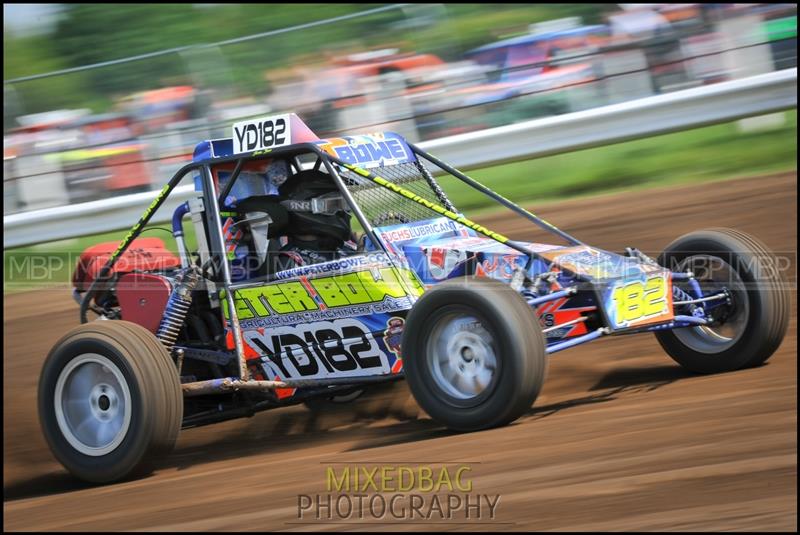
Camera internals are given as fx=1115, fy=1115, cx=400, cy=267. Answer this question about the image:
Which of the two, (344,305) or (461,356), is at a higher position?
(344,305)

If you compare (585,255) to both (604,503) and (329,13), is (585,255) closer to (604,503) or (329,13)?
(604,503)

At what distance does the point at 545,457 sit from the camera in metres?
4.14

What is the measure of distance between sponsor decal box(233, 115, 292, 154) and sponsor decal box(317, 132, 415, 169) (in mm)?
214

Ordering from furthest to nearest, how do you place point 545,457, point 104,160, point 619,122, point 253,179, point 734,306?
point 104,160 < point 619,122 < point 253,179 < point 734,306 < point 545,457

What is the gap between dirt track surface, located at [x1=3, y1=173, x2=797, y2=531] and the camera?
350cm

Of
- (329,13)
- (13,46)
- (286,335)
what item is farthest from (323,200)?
(13,46)


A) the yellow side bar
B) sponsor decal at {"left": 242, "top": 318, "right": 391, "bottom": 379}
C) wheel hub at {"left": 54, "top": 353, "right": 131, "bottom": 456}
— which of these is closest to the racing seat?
sponsor decal at {"left": 242, "top": 318, "right": 391, "bottom": 379}

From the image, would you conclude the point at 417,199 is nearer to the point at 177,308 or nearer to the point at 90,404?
the point at 177,308

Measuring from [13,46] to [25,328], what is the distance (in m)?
7.34

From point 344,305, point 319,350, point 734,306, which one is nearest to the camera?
point 344,305

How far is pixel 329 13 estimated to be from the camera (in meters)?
14.4

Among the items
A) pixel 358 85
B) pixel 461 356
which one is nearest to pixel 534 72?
pixel 358 85

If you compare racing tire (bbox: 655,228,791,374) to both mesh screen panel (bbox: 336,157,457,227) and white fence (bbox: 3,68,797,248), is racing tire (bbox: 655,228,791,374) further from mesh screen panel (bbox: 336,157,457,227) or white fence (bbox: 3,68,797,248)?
white fence (bbox: 3,68,797,248)

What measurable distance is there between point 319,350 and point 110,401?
40.7 inches
